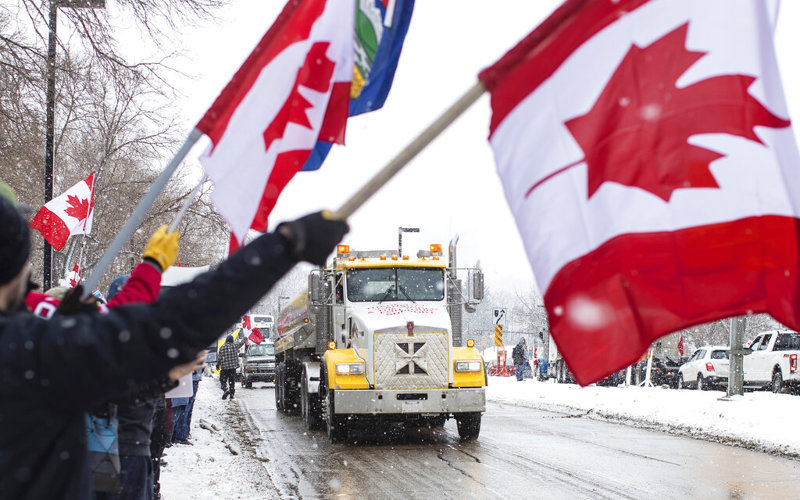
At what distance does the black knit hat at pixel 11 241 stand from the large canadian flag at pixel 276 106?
6.00 feet

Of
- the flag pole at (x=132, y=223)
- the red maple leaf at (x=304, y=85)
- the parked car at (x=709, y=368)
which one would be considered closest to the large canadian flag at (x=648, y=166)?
the red maple leaf at (x=304, y=85)

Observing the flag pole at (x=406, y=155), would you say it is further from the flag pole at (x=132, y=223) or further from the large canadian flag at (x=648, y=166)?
the flag pole at (x=132, y=223)

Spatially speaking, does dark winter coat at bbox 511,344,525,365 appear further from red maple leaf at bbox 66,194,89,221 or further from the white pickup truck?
red maple leaf at bbox 66,194,89,221

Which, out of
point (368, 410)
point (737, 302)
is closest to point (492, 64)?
point (737, 302)

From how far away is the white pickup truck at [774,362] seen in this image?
25109mm

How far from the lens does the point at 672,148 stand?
11.3 feet

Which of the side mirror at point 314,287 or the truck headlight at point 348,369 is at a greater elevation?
the side mirror at point 314,287

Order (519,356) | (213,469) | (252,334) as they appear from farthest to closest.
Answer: (252,334)
(519,356)
(213,469)

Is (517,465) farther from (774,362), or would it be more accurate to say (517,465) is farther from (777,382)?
(774,362)

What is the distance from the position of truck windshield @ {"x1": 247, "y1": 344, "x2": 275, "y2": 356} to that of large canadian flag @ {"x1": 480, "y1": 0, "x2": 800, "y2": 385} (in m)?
34.8

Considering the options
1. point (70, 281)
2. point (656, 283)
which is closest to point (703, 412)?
point (70, 281)

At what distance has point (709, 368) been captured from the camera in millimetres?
29641

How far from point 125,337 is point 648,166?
7.66 feet

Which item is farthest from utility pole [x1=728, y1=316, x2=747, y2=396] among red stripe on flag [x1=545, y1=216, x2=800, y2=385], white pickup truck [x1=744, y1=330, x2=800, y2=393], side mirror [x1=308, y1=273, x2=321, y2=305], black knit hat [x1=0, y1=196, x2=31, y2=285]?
black knit hat [x1=0, y1=196, x2=31, y2=285]
